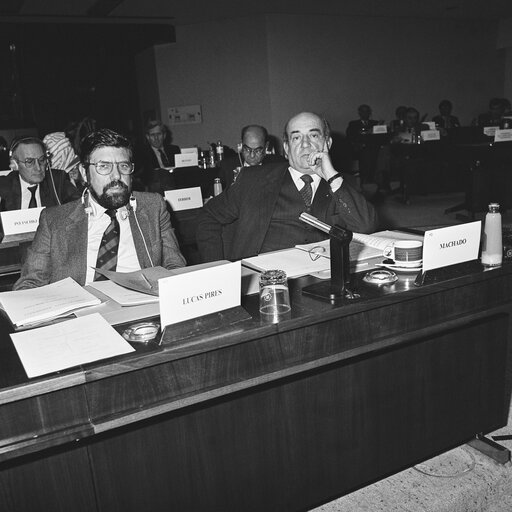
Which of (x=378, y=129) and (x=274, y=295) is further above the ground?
(x=378, y=129)

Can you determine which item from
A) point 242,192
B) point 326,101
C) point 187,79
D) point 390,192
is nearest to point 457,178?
point 390,192

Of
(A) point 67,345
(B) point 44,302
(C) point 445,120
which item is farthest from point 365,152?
(A) point 67,345

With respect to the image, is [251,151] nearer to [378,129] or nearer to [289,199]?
[289,199]

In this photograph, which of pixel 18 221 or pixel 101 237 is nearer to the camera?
pixel 101 237

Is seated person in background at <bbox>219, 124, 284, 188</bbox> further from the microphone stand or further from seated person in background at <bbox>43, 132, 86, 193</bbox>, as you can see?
the microphone stand

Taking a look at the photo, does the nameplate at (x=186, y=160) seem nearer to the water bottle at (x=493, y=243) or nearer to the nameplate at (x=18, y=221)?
the nameplate at (x=18, y=221)

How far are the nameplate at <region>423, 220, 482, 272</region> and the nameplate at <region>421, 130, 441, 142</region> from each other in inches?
229

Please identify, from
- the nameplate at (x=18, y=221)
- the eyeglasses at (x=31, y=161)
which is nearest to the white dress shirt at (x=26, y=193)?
the eyeglasses at (x=31, y=161)

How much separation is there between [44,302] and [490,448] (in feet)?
5.21

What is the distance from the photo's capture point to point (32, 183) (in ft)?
11.9

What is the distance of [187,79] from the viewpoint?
9688 millimetres

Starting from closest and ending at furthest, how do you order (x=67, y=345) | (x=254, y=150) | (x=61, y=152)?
(x=67, y=345) < (x=61, y=152) < (x=254, y=150)

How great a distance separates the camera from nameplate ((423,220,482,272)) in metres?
1.64

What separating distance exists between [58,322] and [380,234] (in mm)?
1304
